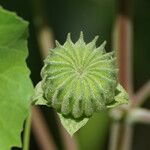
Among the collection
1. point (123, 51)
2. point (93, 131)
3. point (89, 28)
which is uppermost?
point (89, 28)

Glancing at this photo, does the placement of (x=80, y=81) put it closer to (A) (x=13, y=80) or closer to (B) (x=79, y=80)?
(B) (x=79, y=80)

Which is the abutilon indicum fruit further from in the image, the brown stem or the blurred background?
the blurred background

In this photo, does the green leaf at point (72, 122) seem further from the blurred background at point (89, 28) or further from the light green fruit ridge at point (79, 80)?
the blurred background at point (89, 28)

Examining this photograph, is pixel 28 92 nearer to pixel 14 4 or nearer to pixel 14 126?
pixel 14 126

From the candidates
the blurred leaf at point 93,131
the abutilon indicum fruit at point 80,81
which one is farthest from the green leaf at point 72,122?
the blurred leaf at point 93,131

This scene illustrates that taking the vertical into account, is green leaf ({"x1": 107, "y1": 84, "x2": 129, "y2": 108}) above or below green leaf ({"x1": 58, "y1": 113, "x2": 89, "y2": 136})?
above

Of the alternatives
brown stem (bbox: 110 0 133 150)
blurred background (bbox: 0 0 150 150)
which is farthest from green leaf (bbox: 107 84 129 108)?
blurred background (bbox: 0 0 150 150)

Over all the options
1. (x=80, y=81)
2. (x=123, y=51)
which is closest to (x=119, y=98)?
(x=80, y=81)

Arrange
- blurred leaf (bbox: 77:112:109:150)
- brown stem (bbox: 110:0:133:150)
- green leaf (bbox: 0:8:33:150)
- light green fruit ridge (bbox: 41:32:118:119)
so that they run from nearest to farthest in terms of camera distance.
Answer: light green fruit ridge (bbox: 41:32:118:119)
green leaf (bbox: 0:8:33:150)
brown stem (bbox: 110:0:133:150)
blurred leaf (bbox: 77:112:109:150)
